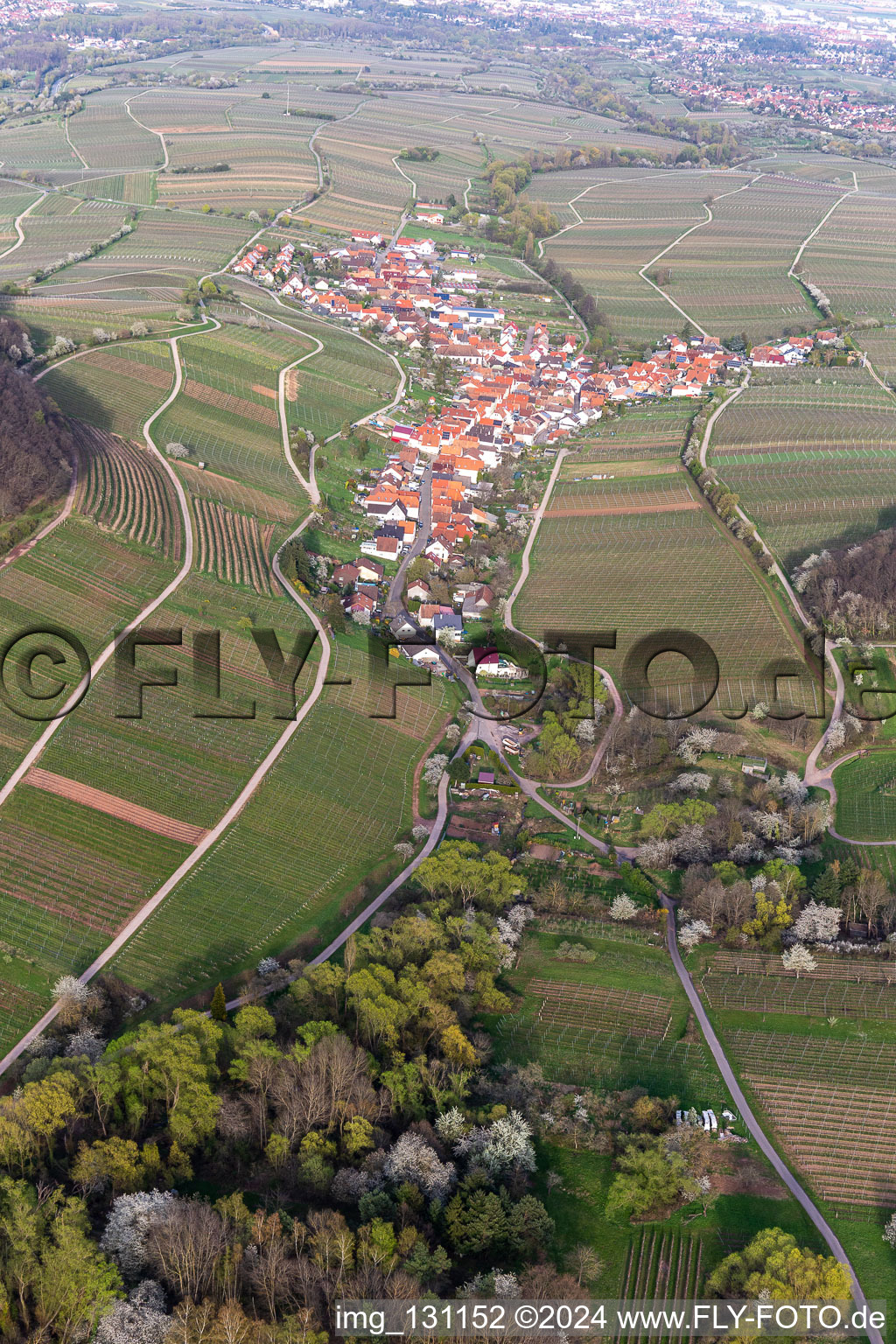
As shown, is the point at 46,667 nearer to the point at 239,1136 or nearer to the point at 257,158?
the point at 239,1136

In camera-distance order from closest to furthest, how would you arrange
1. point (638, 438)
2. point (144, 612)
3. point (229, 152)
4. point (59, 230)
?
point (144, 612) → point (638, 438) → point (59, 230) → point (229, 152)

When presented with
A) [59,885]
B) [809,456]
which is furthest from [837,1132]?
[809,456]

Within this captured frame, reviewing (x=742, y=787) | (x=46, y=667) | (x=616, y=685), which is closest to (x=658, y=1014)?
(x=742, y=787)

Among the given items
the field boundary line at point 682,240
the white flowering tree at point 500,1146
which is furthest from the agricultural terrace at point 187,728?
the field boundary line at point 682,240

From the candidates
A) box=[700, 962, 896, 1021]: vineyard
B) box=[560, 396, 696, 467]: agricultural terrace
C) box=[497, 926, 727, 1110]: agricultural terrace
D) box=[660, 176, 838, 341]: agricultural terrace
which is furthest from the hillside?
box=[660, 176, 838, 341]: agricultural terrace

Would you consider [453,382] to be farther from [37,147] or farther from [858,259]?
[37,147]

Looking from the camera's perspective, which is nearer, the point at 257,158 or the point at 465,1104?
the point at 465,1104
